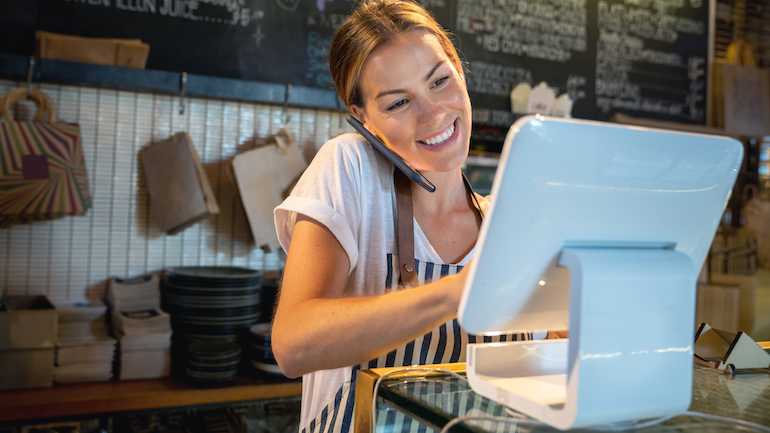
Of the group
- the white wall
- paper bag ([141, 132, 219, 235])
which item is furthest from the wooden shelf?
paper bag ([141, 132, 219, 235])

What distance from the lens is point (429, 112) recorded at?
115 cm

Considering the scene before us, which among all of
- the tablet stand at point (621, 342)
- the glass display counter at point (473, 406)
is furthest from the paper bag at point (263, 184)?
the tablet stand at point (621, 342)

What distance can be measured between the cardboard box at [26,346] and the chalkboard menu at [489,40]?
3.14 ft

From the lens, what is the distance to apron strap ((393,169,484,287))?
1146 millimetres

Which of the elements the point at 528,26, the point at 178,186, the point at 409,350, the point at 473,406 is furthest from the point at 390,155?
the point at 528,26

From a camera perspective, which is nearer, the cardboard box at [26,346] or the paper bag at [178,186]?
the cardboard box at [26,346]

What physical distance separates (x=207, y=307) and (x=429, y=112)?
4.05ft

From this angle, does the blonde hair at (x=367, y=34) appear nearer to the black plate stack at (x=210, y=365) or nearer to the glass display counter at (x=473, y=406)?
the glass display counter at (x=473, y=406)

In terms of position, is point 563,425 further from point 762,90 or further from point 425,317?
point 762,90

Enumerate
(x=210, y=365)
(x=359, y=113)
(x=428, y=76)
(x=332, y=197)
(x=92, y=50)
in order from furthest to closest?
(x=92, y=50)
(x=210, y=365)
(x=359, y=113)
(x=428, y=76)
(x=332, y=197)

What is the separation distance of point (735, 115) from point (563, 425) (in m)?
3.27

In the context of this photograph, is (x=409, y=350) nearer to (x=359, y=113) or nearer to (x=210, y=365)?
(x=359, y=113)

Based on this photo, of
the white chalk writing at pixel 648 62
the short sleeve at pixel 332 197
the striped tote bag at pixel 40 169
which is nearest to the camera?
the short sleeve at pixel 332 197

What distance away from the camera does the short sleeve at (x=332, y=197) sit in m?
0.99
